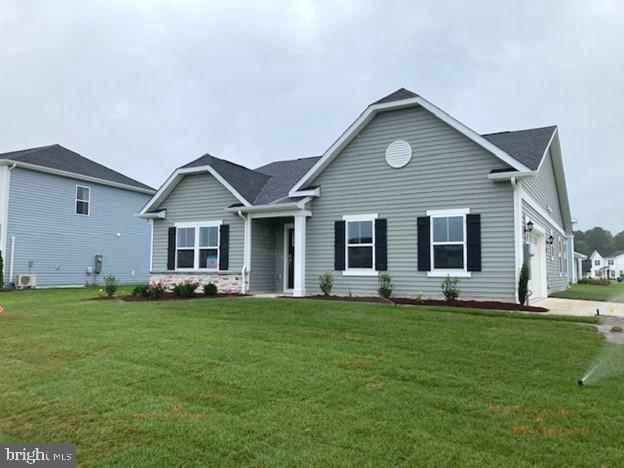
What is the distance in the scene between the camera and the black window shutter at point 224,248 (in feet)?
48.8

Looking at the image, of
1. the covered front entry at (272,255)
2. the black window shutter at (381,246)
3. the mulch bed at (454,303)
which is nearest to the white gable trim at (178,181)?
the covered front entry at (272,255)

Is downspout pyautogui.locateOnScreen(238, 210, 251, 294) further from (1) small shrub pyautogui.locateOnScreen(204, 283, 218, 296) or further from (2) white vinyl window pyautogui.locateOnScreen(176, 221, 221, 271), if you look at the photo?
(2) white vinyl window pyautogui.locateOnScreen(176, 221, 221, 271)

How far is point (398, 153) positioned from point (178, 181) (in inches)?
323

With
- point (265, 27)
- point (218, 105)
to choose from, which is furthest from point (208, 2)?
point (218, 105)

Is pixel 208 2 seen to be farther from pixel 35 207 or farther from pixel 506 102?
pixel 506 102

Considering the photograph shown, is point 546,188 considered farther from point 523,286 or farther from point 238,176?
point 238,176

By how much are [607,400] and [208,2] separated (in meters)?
15.7

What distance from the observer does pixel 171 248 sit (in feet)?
52.7

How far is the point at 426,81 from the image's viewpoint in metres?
20.8

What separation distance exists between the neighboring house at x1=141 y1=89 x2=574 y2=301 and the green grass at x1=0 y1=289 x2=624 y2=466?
3863 mm

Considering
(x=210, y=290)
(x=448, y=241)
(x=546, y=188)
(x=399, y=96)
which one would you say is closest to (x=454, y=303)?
(x=448, y=241)

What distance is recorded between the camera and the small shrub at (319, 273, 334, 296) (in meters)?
13.0

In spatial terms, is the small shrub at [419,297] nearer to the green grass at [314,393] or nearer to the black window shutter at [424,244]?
the black window shutter at [424,244]
